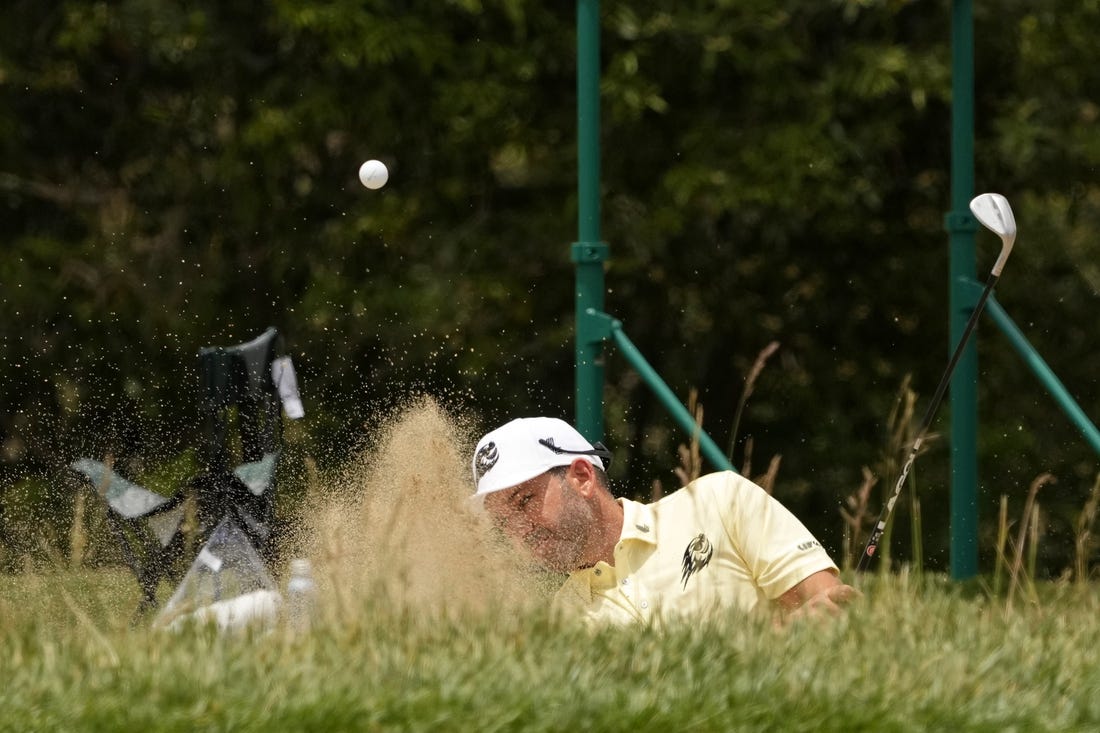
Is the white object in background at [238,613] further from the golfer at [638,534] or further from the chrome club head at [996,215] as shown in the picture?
the chrome club head at [996,215]

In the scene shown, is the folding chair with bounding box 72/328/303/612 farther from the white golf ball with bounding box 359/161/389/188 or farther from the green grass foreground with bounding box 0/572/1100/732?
the green grass foreground with bounding box 0/572/1100/732

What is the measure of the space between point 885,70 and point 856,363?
2557 millimetres

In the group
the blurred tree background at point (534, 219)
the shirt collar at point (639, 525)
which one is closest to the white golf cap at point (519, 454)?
the shirt collar at point (639, 525)

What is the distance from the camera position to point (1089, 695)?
357cm

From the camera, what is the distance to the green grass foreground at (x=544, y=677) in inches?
128

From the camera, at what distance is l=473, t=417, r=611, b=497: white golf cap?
4.55 metres

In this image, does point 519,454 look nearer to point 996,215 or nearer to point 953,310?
point 996,215

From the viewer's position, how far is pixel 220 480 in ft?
18.2

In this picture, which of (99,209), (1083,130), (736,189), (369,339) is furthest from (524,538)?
(99,209)

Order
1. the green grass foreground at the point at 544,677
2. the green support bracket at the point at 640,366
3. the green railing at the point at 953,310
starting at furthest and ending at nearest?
the green railing at the point at 953,310, the green support bracket at the point at 640,366, the green grass foreground at the point at 544,677

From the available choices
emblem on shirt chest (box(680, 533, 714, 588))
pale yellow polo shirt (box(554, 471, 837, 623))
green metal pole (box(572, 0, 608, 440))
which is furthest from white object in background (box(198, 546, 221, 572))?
green metal pole (box(572, 0, 608, 440))

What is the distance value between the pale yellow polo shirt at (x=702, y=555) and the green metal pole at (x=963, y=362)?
7.67 feet

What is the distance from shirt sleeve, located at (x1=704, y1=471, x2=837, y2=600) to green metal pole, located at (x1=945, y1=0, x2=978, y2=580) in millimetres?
2354

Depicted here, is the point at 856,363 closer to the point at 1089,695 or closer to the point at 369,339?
the point at 369,339
